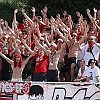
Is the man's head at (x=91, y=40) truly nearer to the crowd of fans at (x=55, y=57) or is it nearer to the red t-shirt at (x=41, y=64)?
the crowd of fans at (x=55, y=57)

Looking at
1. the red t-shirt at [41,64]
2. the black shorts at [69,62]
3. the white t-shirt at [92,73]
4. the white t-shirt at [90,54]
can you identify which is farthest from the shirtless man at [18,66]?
the white t-shirt at [92,73]

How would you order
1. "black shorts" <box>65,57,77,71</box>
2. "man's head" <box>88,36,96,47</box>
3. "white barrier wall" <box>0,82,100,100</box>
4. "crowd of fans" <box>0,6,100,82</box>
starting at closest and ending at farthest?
"white barrier wall" <box>0,82,100,100</box>
"man's head" <box>88,36,96,47</box>
"crowd of fans" <box>0,6,100,82</box>
"black shorts" <box>65,57,77,71</box>

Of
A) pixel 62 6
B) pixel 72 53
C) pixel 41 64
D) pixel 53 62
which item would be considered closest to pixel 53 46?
pixel 53 62

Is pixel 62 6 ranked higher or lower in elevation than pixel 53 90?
higher

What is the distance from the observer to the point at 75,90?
37.3ft

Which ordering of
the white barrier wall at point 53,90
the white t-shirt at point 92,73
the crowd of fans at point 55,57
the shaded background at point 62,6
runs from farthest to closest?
the shaded background at point 62,6 < the crowd of fans at point 55,57 < the white t-shirt at point 92,73 < the white barrier wall at point 53,90

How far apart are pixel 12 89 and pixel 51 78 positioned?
154cm

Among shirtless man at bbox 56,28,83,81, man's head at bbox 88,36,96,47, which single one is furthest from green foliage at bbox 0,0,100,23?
man's head at bbox 88,36,96,47

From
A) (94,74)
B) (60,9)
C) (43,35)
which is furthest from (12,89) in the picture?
(60,9)

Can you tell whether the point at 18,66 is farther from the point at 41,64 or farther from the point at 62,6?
the point at 62,6

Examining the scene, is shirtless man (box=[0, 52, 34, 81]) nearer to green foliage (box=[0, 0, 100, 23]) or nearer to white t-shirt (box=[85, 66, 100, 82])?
white t-shirt (box=[85, 66, 100, 82])

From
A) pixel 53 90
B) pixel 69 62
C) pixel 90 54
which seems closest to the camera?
pixel 53 90

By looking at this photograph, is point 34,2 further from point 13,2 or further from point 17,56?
point 17,56

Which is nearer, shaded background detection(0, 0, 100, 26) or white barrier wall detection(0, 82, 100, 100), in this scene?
white barrier wall detection(0, 82, 100, 100)
